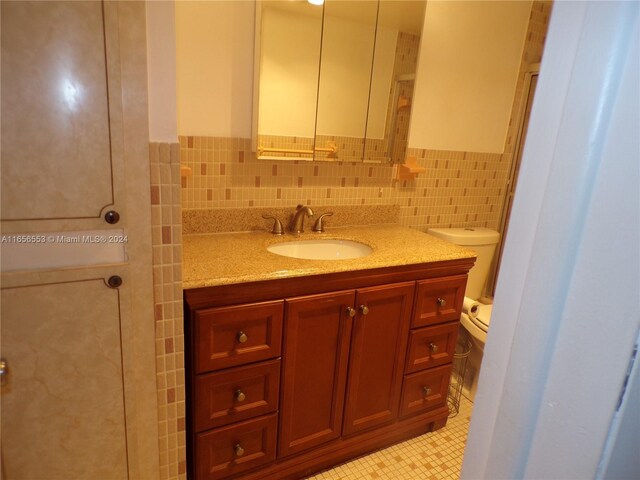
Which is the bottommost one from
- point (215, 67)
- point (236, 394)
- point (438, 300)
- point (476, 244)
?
point (236, 394)

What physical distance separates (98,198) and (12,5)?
0.40 m

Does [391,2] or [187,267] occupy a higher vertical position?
[391,2]

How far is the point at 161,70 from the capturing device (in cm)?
95

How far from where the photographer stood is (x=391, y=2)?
5.85ft

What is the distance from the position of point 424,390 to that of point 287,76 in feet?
4.84

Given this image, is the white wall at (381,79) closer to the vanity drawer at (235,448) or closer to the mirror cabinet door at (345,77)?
the mirror cabinet door at (345,77)

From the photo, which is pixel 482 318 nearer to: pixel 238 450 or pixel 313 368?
pixel 313 368

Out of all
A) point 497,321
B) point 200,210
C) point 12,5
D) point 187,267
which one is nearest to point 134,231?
point 187,267

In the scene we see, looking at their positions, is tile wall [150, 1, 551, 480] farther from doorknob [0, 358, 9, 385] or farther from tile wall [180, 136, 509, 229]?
doorknob [0, 358, 9, 385]

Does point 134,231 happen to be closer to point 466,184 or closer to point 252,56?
point 252,56

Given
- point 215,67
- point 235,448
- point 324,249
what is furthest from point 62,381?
point 215,67

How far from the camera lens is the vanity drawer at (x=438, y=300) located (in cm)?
163

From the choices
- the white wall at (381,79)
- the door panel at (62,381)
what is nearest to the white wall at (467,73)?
the white wall at (381,79)

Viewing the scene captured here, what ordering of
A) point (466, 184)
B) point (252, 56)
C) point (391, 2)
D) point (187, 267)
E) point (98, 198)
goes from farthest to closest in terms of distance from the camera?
point (466, 184)
point (391, 2)
point (252, 56)
point (187, 267)
point (98, 198)
